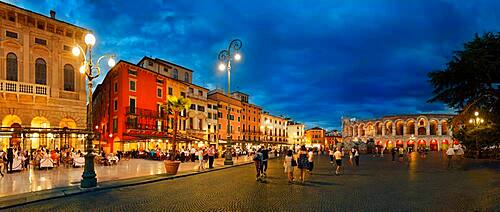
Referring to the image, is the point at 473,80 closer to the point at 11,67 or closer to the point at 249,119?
the point at 11,67

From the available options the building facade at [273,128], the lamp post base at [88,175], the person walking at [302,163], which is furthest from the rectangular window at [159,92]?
the building facade at [273,128]

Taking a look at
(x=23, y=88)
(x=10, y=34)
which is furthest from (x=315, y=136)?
(x=10, y=34)

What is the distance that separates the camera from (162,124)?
1708 inches

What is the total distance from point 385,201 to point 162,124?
3672 centimetres

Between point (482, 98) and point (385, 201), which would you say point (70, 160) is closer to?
point (385, 201)

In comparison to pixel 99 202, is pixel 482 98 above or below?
above

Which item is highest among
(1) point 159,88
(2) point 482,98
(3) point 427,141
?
(1) point 159,88

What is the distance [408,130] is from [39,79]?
94.2 m

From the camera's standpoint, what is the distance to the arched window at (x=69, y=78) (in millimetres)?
29141

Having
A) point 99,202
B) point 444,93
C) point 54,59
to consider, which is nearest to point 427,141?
point 444,93

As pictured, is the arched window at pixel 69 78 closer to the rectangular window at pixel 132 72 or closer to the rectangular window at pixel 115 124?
the rectangular window at pixel 132 72

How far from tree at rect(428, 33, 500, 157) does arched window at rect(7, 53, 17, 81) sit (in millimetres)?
32578

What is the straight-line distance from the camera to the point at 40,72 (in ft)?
89.9

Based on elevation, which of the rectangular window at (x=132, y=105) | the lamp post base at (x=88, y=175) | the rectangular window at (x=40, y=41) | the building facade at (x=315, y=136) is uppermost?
the rectangular window at (x=40, y=41)
